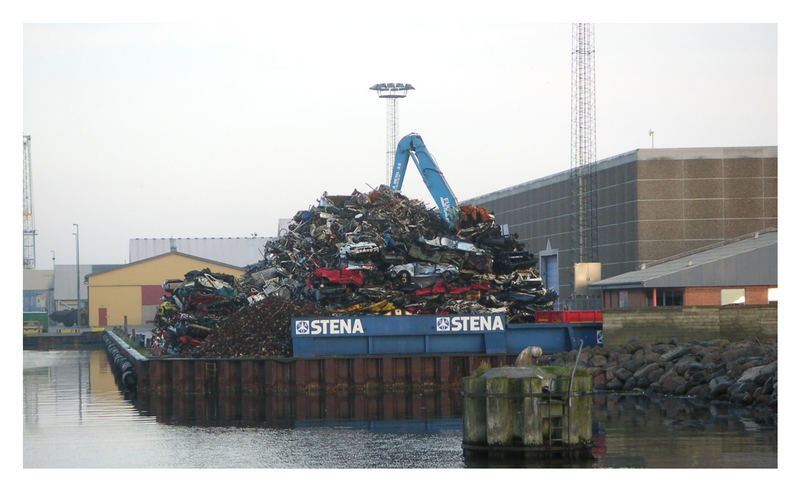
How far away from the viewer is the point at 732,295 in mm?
41531

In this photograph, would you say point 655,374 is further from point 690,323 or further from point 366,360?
point 366,360

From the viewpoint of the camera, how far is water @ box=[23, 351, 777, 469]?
75.7 ft

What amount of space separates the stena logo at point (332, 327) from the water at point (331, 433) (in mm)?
2286

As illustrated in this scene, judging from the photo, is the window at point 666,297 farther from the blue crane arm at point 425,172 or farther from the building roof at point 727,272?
the blue crane arm at point 425,172

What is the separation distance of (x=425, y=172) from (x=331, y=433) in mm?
23397

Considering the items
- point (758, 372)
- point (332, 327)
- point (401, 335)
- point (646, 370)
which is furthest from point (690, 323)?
point (332, 327)

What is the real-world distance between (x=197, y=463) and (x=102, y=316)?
80.6 meters

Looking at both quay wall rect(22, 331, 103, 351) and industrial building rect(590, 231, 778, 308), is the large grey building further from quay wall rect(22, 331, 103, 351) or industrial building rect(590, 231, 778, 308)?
quay wall rect(22, 331, 103, 351)

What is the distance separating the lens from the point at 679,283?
42.2 m

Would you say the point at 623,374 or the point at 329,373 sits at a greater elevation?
the point at 623,374

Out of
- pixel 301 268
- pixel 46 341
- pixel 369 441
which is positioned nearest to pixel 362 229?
pixel 301 268

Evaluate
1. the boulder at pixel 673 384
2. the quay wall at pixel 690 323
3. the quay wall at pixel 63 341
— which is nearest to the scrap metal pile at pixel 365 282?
the quay wall at pixel 690 323

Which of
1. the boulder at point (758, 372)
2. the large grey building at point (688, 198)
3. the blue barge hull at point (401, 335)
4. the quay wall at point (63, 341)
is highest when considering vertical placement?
the large grey building at point (688, 198)

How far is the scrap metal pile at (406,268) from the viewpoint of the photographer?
41.3 metres
